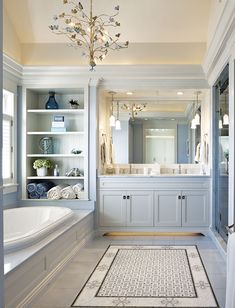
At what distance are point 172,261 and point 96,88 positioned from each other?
2887 millimetres

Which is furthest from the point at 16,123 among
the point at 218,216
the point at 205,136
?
the point at 218,216

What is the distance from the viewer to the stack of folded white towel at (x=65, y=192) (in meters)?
5.40

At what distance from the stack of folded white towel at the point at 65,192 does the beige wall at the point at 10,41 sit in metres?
2.14

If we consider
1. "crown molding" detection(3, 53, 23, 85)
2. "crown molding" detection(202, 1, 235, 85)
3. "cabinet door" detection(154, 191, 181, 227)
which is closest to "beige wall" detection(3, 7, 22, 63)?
"crown molding" detection(3, 53, 23, 85)

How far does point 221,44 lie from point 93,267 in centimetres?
290

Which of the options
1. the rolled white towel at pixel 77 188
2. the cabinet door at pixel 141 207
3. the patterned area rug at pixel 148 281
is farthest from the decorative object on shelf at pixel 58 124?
the patterned area rug at pixel 148 281

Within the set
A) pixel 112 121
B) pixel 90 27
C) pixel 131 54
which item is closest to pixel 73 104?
pixel 112 121

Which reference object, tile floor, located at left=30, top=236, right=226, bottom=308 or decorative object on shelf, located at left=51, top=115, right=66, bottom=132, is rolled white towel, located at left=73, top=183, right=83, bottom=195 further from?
decorative object on shelf, located at left=51, top=115, right=66, bottom=132

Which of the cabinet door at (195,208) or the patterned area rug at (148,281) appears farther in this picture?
the cabinet door at (195,208)

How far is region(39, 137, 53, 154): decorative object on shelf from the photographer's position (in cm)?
572

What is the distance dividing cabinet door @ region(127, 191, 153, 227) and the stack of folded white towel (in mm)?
825

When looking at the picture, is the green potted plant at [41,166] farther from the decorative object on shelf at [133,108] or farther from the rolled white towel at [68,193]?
the decorative object on shelf at [133,108]

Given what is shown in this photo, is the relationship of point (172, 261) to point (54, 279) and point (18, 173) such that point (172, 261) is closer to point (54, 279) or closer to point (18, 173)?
point (54, 279)

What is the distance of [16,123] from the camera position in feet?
17.8
